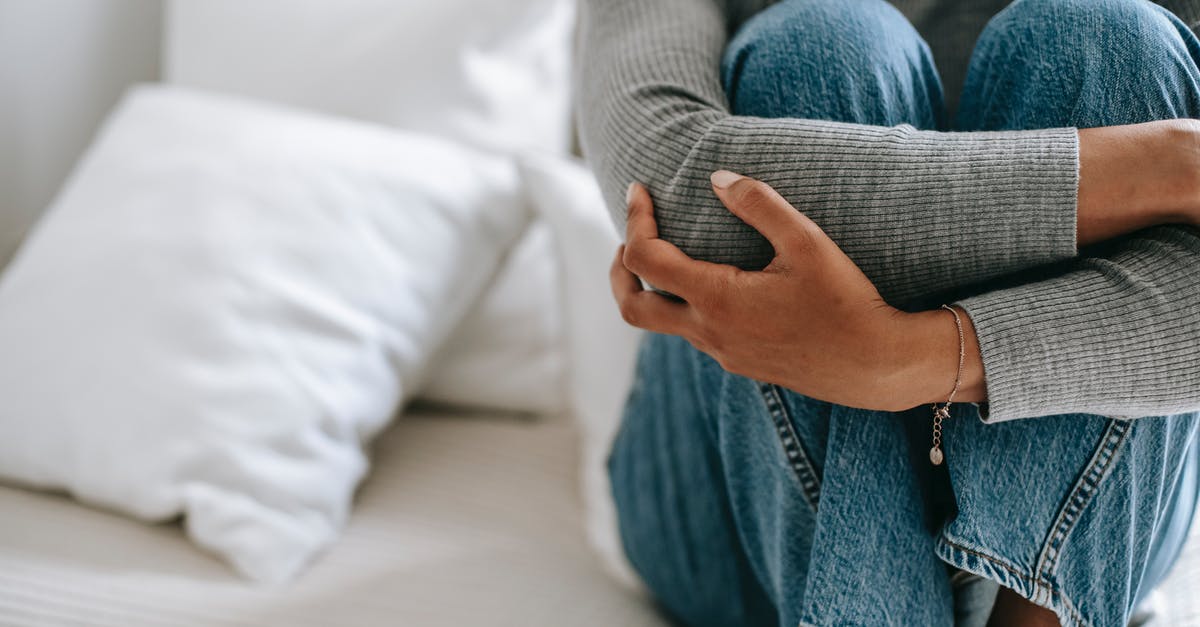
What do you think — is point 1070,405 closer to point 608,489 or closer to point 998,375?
point 998,375

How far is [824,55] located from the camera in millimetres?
570

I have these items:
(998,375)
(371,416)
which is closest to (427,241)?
(371,416)

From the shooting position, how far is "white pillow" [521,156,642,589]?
89 centimetres

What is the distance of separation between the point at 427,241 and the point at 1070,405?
1.87 ft

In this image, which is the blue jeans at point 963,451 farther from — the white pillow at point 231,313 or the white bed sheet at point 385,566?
the white pillow at point 231,313

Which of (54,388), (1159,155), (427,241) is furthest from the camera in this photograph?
(427,241)

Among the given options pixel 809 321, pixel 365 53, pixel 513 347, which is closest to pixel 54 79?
pixel 365 53

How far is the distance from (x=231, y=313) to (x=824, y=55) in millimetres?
523

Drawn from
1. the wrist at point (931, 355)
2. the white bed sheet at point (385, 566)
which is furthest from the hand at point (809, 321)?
the white bed sheet at point (385, 566)

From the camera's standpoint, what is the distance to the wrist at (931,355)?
505mm

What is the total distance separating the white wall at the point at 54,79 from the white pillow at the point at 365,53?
0.15m

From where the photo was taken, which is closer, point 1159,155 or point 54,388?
point 1159,155

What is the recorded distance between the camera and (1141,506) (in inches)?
21.8

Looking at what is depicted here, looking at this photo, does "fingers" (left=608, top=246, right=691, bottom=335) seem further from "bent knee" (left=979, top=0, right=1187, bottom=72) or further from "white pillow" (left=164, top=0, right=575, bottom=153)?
"white pillow" (left=164, top=0, right=575, bottom=153)
